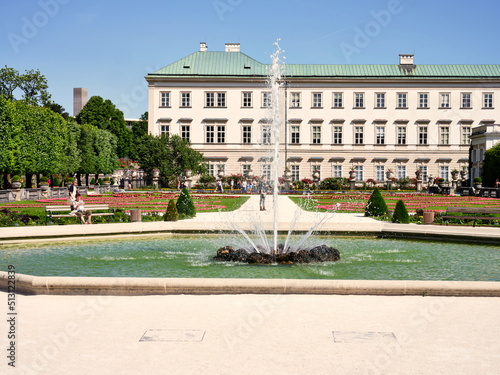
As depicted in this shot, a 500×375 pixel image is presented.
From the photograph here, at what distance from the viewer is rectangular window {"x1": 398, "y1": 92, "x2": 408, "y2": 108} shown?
54.8 meters

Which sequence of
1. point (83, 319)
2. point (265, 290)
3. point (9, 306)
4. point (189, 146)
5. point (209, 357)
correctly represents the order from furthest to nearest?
point (189, 146) < point (265, 290) < point (9, 306) < point (83, 319) < point (209, 357)

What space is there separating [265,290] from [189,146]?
45.7 meters

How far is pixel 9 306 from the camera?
6914 mm

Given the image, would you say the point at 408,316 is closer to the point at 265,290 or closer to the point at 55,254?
the point at 265,290

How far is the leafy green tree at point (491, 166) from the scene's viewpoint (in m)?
43.0

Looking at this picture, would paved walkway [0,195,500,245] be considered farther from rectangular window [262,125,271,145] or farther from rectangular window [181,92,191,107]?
rectangular window [181,92,191,107]

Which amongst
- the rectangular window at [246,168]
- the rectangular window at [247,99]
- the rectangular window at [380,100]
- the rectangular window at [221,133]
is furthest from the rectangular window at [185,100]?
the rectangular window at [380,100]

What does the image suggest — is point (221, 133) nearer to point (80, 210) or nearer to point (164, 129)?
point (164, 129)

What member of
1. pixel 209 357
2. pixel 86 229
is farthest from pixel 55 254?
pixel 209 357

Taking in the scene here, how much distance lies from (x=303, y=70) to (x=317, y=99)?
3.89 meters

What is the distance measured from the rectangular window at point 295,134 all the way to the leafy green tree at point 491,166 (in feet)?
62.3

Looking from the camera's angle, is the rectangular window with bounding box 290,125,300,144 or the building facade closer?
the building facade

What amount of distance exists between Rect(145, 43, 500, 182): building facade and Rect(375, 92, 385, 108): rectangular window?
0.36 feet

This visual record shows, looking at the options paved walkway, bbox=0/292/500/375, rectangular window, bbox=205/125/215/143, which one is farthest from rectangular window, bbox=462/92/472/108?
paved walkway, bbox=0/292/500/375
